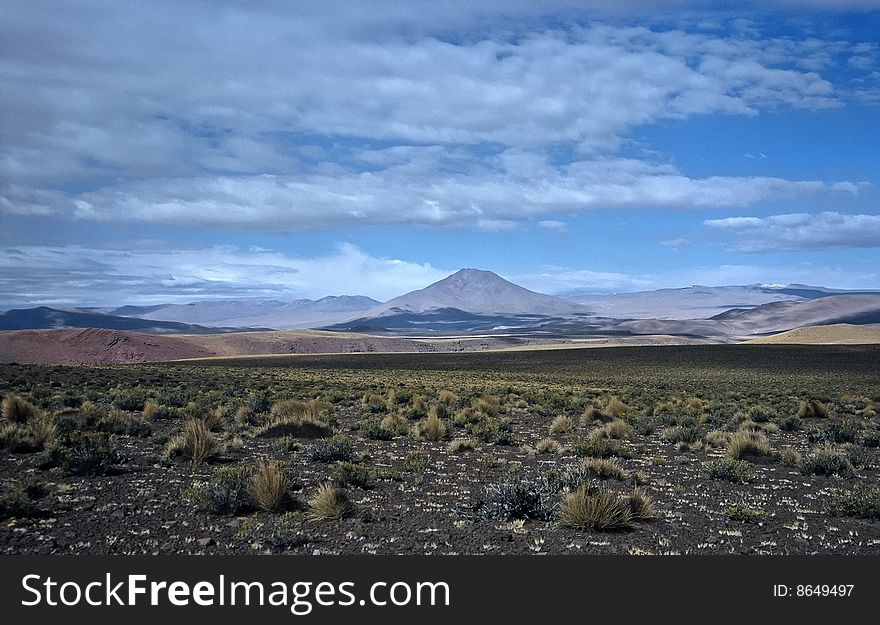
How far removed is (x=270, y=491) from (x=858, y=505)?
889cm

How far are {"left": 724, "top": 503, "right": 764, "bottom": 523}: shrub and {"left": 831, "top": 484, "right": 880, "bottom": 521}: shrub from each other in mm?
1267

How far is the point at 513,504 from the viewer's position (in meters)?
9.62

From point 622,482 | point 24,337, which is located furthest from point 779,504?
point 24,337

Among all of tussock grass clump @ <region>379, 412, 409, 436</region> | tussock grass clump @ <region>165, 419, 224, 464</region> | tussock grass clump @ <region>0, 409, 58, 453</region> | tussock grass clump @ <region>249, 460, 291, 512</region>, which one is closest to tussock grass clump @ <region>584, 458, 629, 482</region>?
tussock grass clump @ <region>249, 460, 291, 512</region>

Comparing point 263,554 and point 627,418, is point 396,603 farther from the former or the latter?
point 627,418

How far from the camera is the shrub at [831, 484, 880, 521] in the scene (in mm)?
9727

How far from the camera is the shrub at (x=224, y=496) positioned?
9367 millimetres

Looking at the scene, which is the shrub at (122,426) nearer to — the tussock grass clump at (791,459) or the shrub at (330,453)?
the shrub at (330,453)

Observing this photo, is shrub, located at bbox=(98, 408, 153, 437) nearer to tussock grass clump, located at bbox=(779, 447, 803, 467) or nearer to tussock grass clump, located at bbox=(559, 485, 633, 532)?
tussock grass clump, located at bbox=(559, 485, 633, 532)

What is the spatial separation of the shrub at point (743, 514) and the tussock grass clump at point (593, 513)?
1668mm

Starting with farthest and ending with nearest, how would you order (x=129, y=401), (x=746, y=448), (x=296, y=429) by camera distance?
(x=129, y=401), (x=296, y=429), (x=746, y=448)

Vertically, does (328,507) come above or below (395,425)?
above

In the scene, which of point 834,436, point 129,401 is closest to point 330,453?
point 129,401

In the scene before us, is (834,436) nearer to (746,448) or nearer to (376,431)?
(746,448)
